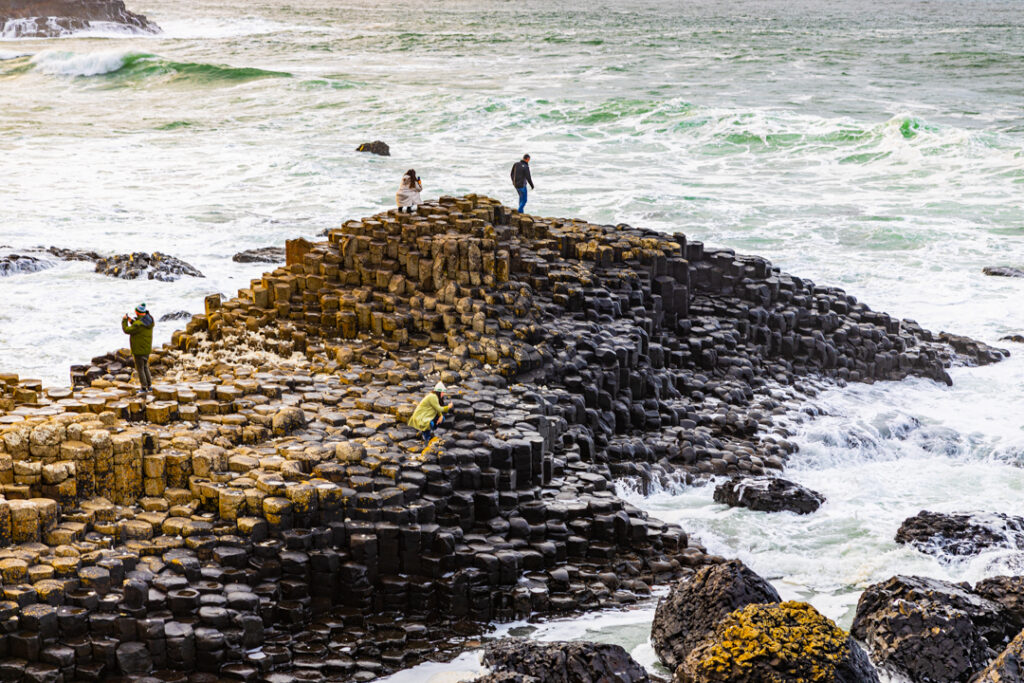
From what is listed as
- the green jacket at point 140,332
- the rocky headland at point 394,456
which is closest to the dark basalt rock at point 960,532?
the rocky headland at point 394,456

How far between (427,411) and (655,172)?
1023 inches

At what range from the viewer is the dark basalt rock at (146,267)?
957 inches

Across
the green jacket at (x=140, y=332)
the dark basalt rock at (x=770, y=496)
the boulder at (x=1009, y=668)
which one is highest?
the green jacket at (x=140, y=332)

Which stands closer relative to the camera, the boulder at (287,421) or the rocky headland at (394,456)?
the rocky headland at (394,456)

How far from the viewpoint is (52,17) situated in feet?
279

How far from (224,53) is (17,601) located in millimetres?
67058

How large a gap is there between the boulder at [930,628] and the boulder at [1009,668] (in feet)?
3.44

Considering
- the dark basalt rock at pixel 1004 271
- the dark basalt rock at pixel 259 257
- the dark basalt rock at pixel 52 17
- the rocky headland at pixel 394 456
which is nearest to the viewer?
the rocky headland at pixel 394 456

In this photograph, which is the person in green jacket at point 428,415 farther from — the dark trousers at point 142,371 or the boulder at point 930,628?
the boulder at point 930,628

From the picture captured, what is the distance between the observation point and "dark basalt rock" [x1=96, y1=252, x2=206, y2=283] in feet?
79.8

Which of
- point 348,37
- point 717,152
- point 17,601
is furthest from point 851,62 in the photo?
point 17,601

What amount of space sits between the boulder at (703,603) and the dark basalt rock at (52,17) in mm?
84766

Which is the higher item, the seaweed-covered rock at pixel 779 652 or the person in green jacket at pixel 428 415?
the person in green jacket at pixel 428 415

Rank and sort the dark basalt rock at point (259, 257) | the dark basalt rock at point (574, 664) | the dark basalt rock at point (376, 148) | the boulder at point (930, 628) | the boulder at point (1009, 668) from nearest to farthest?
the boulder at point (1009, 668) → the dark basalt rock at point (574, 664) → the boulder at point (930, 628) → the dark basalt rock at point (259, 257) → the dark basalt rock at point (376, 148)
